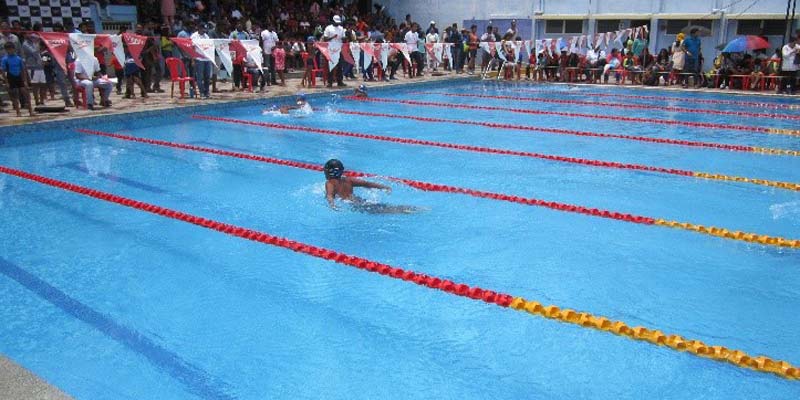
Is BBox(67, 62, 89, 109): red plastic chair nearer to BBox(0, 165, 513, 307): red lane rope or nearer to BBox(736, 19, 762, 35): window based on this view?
BBox(0, 165, 513, 307): red lane rope

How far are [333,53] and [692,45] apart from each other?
938cm

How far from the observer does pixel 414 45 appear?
19016 mm

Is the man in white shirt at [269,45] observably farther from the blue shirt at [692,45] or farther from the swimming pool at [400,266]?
the blue shirt at [692,45]

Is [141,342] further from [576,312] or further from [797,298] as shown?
[797,298]

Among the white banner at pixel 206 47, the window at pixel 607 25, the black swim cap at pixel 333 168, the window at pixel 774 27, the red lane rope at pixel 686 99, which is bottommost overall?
the red lane rope at pixel 686 99

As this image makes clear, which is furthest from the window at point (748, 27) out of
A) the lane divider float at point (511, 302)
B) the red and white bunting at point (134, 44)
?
the lane divider float at point (511, 302)

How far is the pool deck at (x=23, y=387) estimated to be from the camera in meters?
2.68

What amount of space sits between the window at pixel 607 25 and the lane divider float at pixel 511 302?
19.2 metres

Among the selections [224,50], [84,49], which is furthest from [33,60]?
[224,50]

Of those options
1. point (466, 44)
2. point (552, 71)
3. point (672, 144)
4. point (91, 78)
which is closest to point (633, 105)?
point (672, 144)

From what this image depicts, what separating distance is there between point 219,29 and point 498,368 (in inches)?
534

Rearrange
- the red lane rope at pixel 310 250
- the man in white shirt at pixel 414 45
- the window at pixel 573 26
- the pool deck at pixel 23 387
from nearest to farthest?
the pool deck at pixel 23 387 → the red lane rope at pixel 310 250 → the man in white shirt at pixel 414 45 → the window at pixel 573 26

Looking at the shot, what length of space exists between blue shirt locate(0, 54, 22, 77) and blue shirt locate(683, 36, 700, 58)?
15.0m

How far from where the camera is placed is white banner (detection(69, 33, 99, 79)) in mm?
10508
